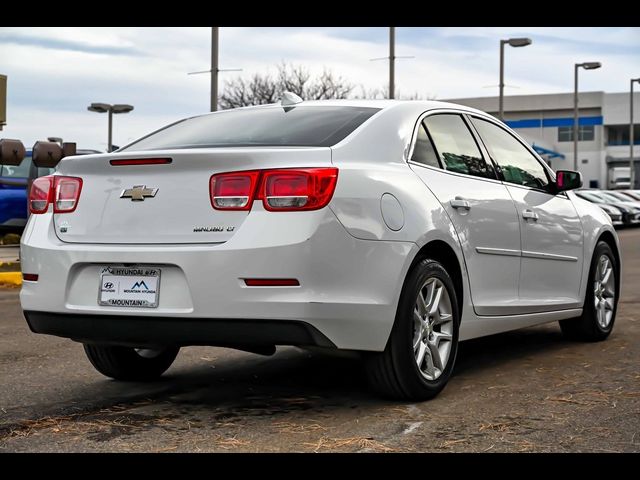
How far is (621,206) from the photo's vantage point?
33125mm

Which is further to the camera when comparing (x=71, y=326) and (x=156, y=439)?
(x=71, y=326)

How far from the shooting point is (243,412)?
495 cm

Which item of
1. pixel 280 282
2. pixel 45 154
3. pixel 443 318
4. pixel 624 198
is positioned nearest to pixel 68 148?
pixel 45 154

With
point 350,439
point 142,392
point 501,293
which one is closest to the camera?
point 350,439

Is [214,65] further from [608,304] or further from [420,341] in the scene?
[420,341]

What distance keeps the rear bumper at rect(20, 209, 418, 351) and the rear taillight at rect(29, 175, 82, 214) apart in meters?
0.24

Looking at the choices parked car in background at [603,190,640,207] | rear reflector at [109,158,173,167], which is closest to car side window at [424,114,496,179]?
rear reflector at [109,158,173,167]

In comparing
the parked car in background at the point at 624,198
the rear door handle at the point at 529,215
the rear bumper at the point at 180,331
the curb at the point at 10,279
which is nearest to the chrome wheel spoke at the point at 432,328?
the rear bumper at the point at 180,331

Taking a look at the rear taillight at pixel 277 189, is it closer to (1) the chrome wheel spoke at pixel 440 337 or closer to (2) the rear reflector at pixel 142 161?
(2) the rear reflector at pixel 142 161

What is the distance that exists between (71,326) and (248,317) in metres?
0.92

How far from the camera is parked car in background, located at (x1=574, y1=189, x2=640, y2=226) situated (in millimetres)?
32938

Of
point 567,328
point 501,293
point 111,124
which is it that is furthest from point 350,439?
point 111,124
